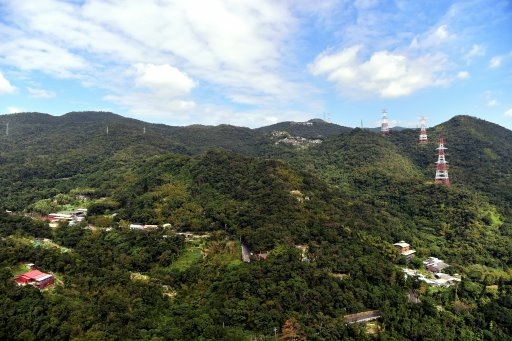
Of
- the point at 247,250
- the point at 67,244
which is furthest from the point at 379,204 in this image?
the point at 67,244

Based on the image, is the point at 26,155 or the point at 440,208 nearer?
the point at 440,208

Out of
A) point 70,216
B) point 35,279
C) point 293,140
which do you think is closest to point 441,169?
point 293,140

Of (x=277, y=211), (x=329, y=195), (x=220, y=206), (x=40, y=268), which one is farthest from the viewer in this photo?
(x=329, y=195)

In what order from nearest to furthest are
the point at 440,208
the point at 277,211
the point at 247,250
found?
the point at 247,250, the point at 277,211, the point at 440,208

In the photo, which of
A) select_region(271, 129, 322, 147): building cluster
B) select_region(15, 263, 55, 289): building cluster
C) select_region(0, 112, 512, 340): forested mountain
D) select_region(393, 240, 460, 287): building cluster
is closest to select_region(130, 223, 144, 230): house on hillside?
select_region(0, 112, 512, 340): forested mountain

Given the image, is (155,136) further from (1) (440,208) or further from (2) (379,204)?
(1) (440,208)

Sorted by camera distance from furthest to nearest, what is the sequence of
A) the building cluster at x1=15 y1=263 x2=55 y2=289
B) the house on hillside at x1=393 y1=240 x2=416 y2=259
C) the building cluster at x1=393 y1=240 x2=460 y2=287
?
1. the house on hillside at x1=393 y1=240 x2=416 y2=259
2. the building cluster at x1=393 y1=240 x2=460 y2=287
3. the building cluster at x1=15 y1=263 x2=55 y2=289

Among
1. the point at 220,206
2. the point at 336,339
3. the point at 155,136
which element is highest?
the point at 155,136

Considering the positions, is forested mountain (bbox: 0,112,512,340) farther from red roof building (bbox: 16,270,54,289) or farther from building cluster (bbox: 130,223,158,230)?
building cluster (bbox: 130,223,158,230)
